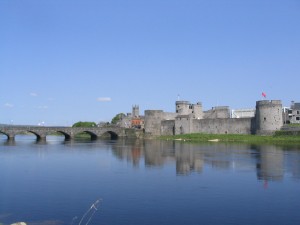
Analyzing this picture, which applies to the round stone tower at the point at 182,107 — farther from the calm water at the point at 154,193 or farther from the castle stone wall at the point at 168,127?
the calm water at the point at 154,193

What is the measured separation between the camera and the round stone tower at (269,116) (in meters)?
46.2

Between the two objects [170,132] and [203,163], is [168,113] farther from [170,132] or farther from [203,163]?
[203,163]

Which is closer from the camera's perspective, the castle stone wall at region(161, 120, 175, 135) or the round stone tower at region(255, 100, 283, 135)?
the round stone tower at region(255, 100, 283, 135)

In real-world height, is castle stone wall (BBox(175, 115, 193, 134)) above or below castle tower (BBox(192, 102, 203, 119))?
below

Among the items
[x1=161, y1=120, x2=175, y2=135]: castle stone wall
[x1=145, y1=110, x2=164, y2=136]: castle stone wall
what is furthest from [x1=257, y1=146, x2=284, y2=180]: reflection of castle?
[x1=145, y1=110, x2=164, y2=136]: castle stone wall

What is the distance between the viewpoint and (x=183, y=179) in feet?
59.6

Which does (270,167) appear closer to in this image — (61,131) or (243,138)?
(243,138)

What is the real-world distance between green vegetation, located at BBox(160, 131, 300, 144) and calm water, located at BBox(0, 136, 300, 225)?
61.9 ft

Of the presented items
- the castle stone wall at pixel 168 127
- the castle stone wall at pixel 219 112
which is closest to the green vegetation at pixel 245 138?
the castle stone wall at pixel 168 127

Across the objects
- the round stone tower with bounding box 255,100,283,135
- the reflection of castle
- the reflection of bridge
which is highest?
the round stone tower with bounding box 255,100,283,135

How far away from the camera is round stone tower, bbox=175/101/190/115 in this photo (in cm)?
6303

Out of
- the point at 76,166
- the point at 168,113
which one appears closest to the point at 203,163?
the point at 76,166

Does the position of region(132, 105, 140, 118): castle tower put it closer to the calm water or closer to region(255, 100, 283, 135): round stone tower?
region(255, 100, 283, 135): round stone tower

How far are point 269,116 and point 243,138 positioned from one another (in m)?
3.62
